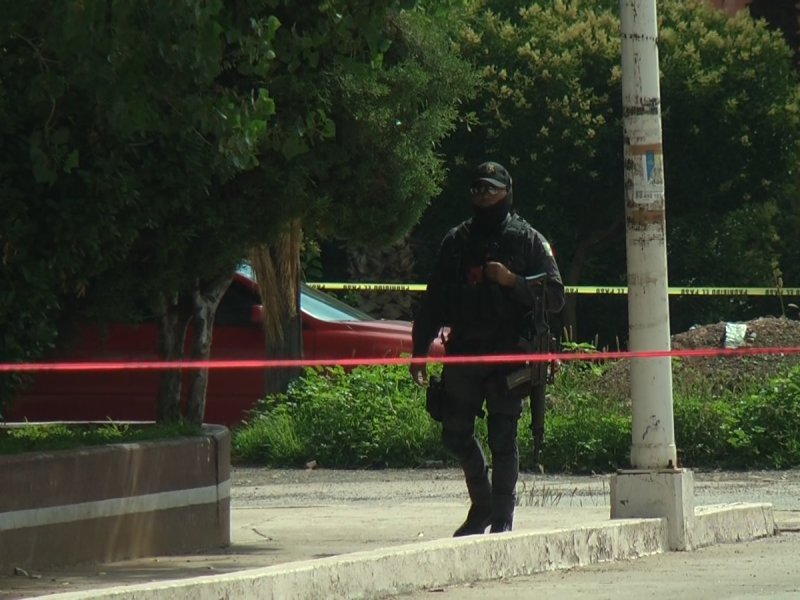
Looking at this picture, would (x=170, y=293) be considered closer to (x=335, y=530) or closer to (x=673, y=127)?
(x=335, y=530)

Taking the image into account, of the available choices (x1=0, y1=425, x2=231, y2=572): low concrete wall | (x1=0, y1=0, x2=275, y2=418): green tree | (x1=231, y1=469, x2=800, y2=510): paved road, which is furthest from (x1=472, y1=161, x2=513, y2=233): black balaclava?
(x1=231, y1=469, x2=800, y2=510): paved road

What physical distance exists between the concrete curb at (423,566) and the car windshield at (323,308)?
7.27 metres

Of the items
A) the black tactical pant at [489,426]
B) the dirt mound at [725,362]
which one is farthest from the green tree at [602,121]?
the black tactical pant at [489,426]

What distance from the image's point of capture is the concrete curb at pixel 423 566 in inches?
241

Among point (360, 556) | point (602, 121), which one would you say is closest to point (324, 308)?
point (360, 556)

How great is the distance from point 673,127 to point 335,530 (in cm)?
1786

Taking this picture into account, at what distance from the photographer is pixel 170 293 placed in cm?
905

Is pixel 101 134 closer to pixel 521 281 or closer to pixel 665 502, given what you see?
pixel 521 281

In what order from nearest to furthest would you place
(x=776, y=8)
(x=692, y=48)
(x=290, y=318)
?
(x=290, y=318) → (x=692, y=48) → (x=776, y=8)

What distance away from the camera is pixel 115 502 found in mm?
7840

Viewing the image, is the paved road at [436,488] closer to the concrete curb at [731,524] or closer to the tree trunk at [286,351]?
the tree trunk at [286,351]

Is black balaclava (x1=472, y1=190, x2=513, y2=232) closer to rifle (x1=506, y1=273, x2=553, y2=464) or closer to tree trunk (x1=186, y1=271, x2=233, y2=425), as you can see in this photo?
rifle (x1=506, y1=273, x2=553, y2=464)

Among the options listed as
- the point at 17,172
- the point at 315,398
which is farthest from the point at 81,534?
the point at 315,398

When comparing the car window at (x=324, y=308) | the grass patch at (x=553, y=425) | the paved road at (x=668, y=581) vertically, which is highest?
the car window at (x=324, y=308)
